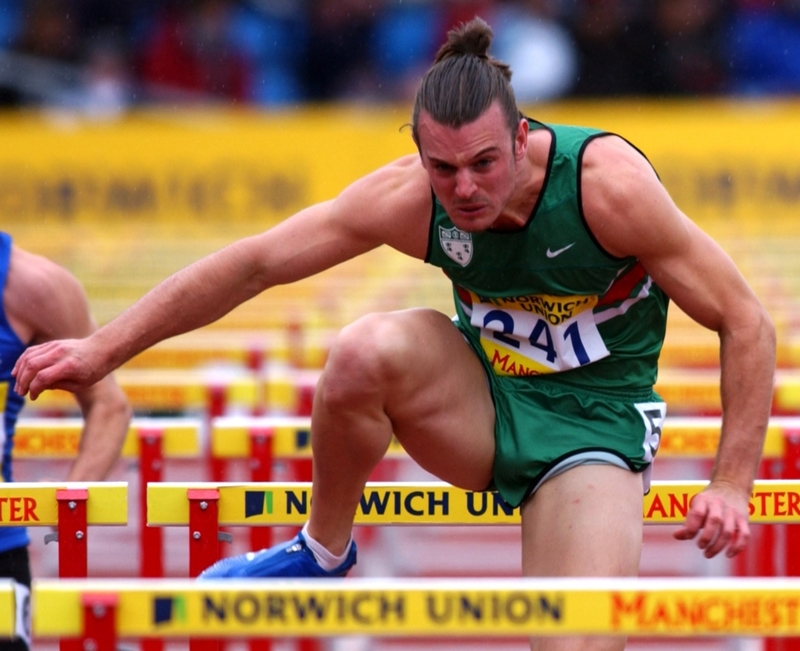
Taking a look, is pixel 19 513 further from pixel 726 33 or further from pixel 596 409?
pixel 726 33

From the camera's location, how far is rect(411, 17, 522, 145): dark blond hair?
3213 millimetres

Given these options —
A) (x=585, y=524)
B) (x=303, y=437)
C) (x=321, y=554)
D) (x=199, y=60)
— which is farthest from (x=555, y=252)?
(x=199, y=60)

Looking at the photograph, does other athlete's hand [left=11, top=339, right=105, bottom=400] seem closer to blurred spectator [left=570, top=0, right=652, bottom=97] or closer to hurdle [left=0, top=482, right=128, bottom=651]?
hurdle [left=0, top=482, right=128, bottom=651]

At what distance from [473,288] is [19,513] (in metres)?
1.18

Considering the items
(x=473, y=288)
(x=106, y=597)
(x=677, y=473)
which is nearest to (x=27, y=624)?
(x=106, y=597)

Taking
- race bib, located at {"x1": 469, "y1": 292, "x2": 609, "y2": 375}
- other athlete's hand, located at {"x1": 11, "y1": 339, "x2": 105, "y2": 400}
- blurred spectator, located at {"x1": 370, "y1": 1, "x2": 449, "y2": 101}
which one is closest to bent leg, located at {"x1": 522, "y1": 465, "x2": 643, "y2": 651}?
race bib, located at {"x1": 469, "y1": 292, "x2": 609, "y2": 375}

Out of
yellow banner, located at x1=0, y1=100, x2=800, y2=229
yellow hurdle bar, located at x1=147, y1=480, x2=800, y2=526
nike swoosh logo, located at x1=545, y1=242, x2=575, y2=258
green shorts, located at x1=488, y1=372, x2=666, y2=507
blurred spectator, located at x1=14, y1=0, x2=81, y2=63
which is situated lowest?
yellow hurdle bar, located at x1=147, y1=480, x2=800, y2=526

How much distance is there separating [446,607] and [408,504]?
108 cm

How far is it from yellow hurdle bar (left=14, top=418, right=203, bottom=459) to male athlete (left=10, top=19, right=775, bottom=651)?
2.97 ft

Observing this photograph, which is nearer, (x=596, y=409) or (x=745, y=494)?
(x=745, y=494)

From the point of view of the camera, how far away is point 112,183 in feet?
43.6

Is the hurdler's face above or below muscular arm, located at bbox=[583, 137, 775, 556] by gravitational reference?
above

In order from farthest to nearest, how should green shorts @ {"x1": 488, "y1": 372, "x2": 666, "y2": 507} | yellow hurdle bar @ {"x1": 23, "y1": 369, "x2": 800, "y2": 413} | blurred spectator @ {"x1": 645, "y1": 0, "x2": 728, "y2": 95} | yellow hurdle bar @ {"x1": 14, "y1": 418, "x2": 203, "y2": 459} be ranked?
1. blurred spectator @ {"x1": 645, "y1": 0, "x2": 728, "y2": 95}
2. yellow hurdle bar @ {"x1": 23, "y1": 369, "x2": 800, "y2": 413}
3. yellow hurdle bar @ {"x1": 14, "y1": 418, "x2": 203, "y2": 459}
4. green shorts @ {"x1": 488, "y1": 372, "x2": 666, "y2": 507}

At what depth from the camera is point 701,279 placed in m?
3.34
